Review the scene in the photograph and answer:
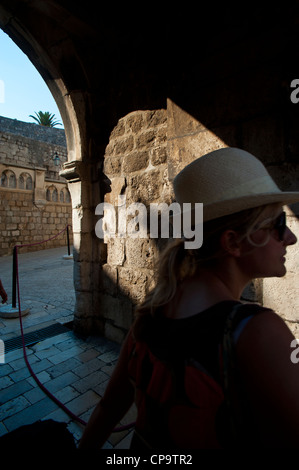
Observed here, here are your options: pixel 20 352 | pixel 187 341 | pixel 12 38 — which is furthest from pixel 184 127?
pixel 20 352

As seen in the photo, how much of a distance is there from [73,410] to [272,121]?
97.7 inches

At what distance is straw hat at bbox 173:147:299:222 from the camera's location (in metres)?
0.68

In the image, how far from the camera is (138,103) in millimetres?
2781

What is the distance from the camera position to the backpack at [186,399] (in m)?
0.52

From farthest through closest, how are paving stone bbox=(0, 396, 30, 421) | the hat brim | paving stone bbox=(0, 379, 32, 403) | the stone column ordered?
the stone column, paving stone bbox=(0, 379, 32, 403), paving stone bbox=(0, 396, 30, 421), the hat brim

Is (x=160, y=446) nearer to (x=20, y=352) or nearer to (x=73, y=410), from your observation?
(x=73, y=410)

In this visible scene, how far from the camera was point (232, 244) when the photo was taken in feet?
2.28

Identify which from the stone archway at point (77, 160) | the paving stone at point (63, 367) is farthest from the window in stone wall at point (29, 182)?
the paving stone at point (63, 367)

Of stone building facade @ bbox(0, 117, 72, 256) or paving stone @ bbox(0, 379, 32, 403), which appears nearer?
paving stone @ bbox(0, 379, 32, 403)

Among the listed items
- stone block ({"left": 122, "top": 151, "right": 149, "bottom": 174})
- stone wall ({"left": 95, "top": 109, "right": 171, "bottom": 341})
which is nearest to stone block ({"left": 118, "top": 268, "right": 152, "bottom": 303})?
stone wall ({"left": 95, "top": 109, "right": 171, "bottom": 341})

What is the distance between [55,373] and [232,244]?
252cm

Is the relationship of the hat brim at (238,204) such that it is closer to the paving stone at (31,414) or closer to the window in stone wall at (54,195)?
the paving stone at (31,414)

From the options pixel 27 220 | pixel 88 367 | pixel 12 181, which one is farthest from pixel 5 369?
pixel 12 181

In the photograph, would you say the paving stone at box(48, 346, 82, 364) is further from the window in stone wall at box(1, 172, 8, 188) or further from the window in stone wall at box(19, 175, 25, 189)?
the window in stone wall at box(19, 175, 25, 189)
